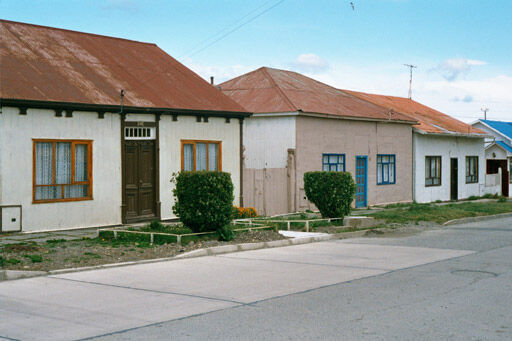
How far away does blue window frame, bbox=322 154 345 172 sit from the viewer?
85.2ft

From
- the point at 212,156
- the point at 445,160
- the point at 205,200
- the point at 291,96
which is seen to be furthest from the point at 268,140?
the point at 445,160

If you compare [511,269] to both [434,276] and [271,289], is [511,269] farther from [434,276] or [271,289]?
[271,289]

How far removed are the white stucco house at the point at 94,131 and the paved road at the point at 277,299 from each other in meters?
6.18

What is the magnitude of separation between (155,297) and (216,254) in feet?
14.9

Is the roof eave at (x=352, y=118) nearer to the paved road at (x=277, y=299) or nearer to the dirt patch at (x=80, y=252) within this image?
the dirt patch at (x=80, y=252)

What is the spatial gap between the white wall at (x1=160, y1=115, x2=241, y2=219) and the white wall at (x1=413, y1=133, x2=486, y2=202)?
13.1 meters

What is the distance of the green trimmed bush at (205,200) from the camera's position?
14375 mm

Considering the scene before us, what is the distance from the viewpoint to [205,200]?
566 inches

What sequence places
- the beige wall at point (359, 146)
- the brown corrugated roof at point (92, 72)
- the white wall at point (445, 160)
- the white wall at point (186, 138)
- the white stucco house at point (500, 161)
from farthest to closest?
the white stucco house at point (500, 161)
the white wall at point (445, 160)
the beige wall at point (359, 146)
the white wall at point (186, 138)
the brown corrugated roof at point (92, 72)

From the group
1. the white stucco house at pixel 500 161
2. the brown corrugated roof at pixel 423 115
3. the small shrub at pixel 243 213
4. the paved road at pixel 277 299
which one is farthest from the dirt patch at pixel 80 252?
the white stucco house at pixel 500 161

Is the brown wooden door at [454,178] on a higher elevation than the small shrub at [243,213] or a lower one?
higher

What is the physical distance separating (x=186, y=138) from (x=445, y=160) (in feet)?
62.9

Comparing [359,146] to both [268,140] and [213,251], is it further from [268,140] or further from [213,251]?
[213,251]

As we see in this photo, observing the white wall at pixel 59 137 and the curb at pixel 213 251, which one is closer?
the curb at pixel 213 251
